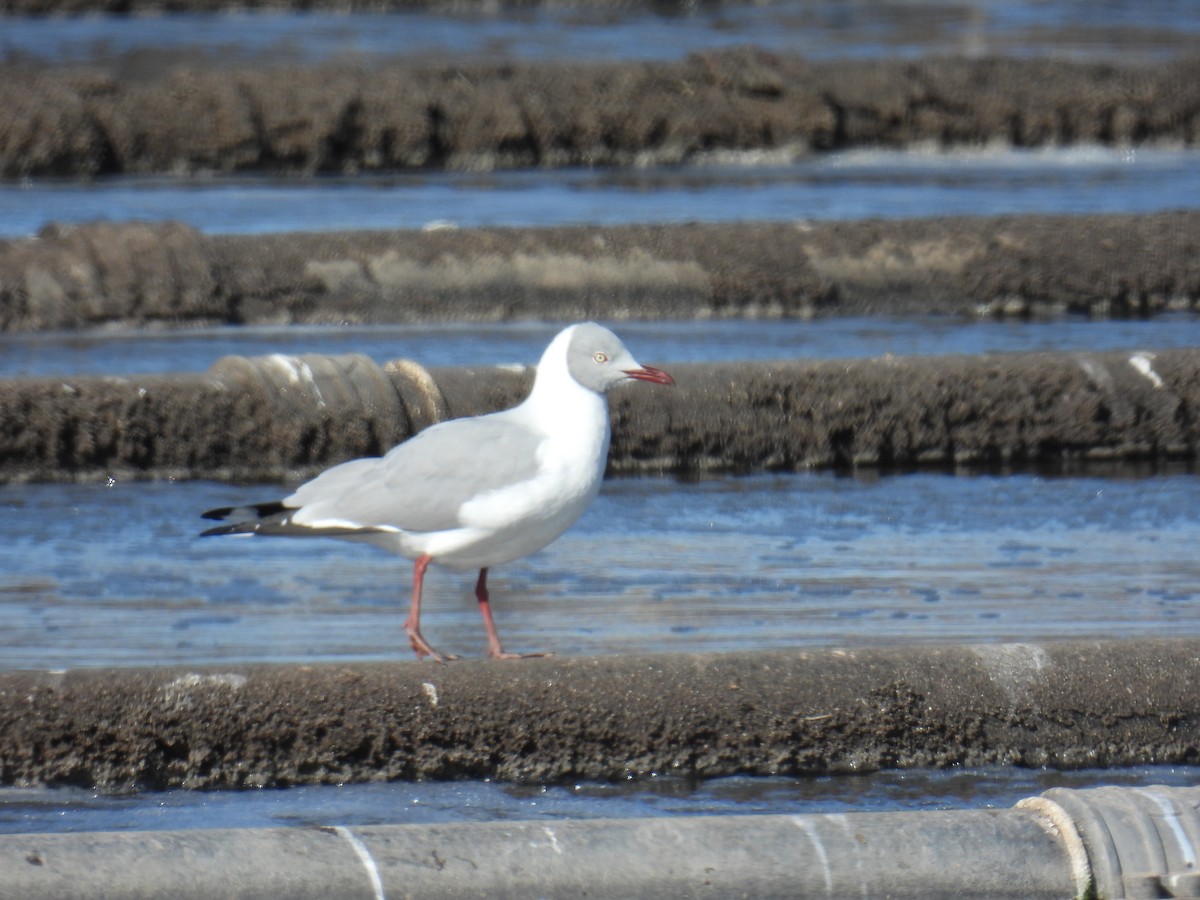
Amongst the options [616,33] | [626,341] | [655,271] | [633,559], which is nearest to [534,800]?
[633,559]

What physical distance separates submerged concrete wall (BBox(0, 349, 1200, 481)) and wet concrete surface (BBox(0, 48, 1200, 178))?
5.68m

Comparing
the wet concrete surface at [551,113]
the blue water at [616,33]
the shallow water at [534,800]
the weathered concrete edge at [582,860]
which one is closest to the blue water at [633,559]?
the shallow water at [534,800]

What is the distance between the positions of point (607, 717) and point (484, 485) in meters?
0.66

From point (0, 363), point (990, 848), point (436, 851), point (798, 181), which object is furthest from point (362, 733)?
point (798, 181)

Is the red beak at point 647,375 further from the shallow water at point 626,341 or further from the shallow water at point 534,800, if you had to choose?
the shallow water at point 626,341

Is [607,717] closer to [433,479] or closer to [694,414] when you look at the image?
[433,479]

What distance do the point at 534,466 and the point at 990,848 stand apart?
4.67 ft

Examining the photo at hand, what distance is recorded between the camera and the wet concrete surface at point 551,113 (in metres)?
11.6

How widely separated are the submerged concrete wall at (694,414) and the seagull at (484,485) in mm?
1621

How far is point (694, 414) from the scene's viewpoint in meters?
6.16

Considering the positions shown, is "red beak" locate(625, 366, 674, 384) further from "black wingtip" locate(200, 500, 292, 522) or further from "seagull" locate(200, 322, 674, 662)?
"black wingtip" locate(200, 500, 292, 522)

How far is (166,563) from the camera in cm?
508

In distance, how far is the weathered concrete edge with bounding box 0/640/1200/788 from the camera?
12.1 feet

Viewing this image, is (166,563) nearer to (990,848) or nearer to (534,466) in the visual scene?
(534,466)
